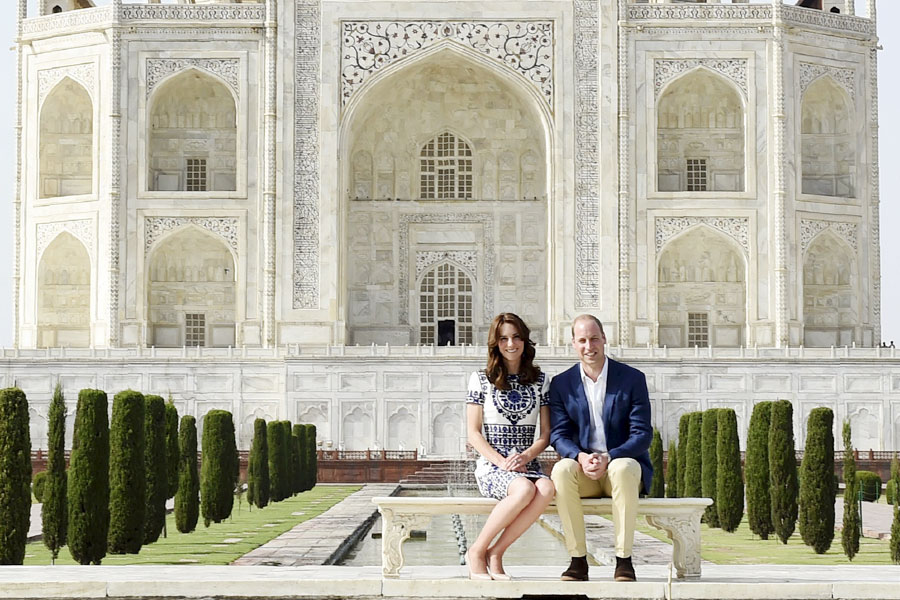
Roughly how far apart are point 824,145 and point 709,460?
1889 centimetres

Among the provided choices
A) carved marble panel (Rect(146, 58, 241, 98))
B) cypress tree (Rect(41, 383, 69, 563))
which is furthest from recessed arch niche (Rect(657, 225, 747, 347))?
cypress tree (Rect(41, 383, 69, 563))

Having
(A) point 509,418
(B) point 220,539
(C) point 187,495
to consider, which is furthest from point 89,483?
(A) point 509,418

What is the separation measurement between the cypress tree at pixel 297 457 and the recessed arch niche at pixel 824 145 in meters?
15.3

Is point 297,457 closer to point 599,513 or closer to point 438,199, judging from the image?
point 438,199

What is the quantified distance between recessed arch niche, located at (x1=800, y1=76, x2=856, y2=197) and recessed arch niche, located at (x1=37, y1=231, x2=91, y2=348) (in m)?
16.2

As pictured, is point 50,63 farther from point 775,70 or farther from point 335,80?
point 775,70

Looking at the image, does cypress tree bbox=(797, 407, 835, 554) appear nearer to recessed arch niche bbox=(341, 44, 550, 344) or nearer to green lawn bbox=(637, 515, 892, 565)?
green lawn bbox=(637, 515, 892, 565)

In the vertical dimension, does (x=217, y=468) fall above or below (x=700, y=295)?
below

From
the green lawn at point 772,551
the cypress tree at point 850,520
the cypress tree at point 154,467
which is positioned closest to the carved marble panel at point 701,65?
the green lawn at point 772,551

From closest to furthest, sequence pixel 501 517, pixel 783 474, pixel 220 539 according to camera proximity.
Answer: pixel 501 517 → pixel 783 474 → pixel 220 539

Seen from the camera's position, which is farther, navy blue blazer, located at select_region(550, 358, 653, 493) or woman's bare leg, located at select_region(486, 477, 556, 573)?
navy blue blazer, located at select_region(550, 358, 653, 493)

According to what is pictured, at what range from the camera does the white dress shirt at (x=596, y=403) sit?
7.11m

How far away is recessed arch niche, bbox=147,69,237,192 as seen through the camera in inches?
1280

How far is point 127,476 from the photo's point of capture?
11.9 meters
